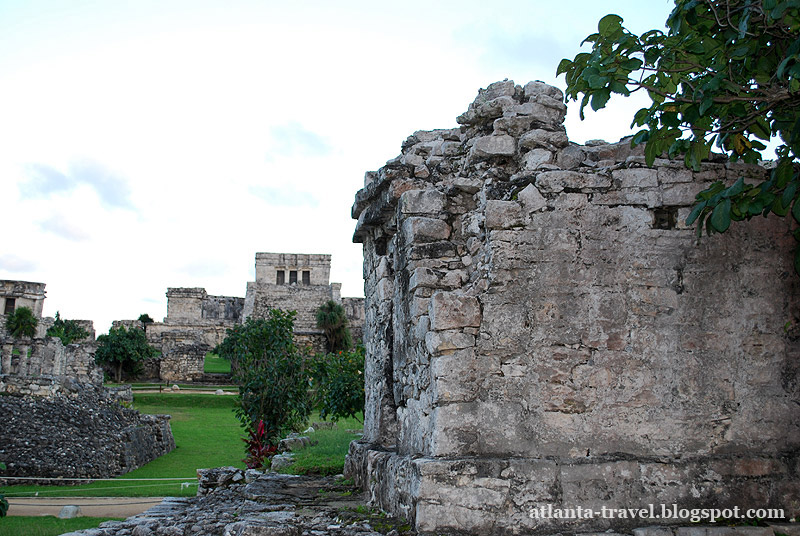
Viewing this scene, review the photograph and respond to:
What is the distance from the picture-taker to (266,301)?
168 ft

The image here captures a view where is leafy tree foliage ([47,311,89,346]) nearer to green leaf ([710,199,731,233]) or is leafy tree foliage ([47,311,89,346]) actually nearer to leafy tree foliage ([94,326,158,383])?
leafy tree foliage ([94,326,158,383])

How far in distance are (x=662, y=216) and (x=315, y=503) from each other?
306 centimetres

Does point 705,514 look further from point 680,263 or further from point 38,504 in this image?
point 38,504

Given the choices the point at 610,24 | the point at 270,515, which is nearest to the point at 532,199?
the point at 610,24

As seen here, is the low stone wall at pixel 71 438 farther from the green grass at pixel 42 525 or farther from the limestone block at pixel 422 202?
the limestone block at pixel 422 202

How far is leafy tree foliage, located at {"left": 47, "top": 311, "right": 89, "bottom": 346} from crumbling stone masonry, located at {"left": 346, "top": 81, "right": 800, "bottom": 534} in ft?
149

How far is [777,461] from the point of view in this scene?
13.4 feet

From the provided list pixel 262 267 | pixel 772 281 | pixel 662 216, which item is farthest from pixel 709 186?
pixel 262 267

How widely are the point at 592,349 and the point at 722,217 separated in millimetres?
1041

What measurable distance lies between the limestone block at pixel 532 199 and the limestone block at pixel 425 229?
1.92 feet

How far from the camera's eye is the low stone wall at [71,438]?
1498 cm

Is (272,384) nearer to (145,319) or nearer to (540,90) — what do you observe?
(540,90)

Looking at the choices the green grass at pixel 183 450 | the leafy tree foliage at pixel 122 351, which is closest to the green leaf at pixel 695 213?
the green grass at pixel 183 450

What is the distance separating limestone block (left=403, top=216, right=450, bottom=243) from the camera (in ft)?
15.0
